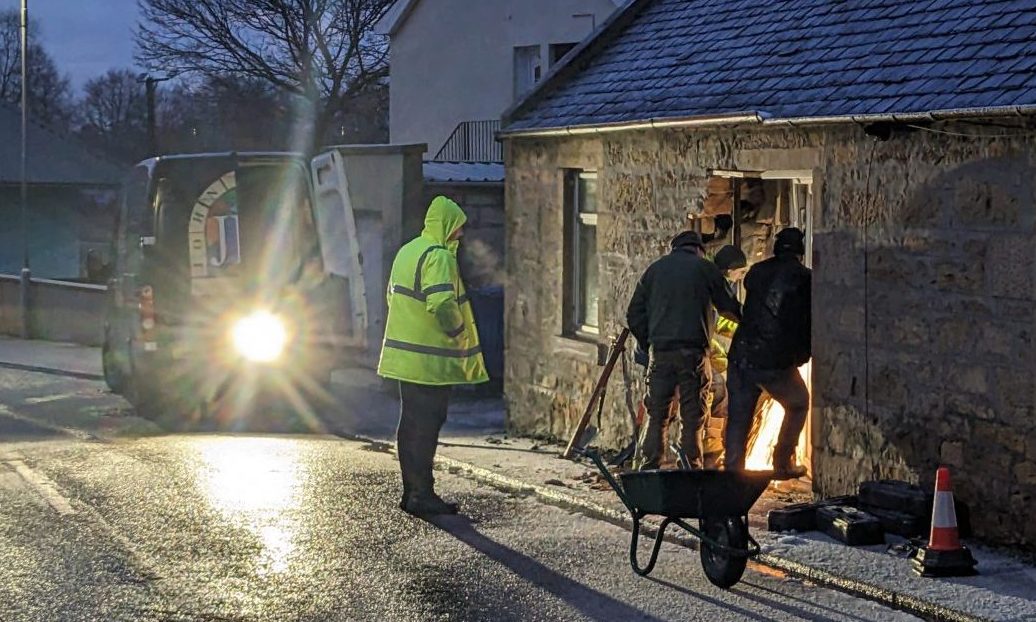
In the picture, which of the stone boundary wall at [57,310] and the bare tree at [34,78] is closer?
the stone boundary wall at [57,310]

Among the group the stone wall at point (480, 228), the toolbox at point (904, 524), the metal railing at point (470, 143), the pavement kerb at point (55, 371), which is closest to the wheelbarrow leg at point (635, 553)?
the toolbox at point (904, 524)

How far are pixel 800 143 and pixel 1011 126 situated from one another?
2.01 metres

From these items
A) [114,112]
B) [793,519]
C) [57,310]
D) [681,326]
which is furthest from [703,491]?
[114,112]

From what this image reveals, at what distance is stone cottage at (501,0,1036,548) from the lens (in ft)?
29.2

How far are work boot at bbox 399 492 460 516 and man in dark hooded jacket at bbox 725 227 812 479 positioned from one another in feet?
6.72

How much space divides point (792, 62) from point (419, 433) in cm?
400

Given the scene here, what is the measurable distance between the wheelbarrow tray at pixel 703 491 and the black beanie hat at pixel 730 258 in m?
3.30

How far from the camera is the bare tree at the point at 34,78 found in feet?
286

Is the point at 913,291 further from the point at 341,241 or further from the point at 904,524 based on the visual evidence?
the point at 341,241

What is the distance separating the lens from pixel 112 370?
58.9 ft

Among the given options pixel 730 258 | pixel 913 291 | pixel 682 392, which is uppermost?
pixel 730 258

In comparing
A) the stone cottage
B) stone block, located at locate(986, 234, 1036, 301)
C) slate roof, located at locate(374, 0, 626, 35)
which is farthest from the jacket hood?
slate roof, located at locate(374, 0, 626, 35)

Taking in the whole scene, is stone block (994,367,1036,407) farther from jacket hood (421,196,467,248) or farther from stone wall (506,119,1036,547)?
jacket hood (421,196,467,248)

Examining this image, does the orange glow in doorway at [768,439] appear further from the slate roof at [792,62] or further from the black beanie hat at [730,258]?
the slate roof at [792,62]
